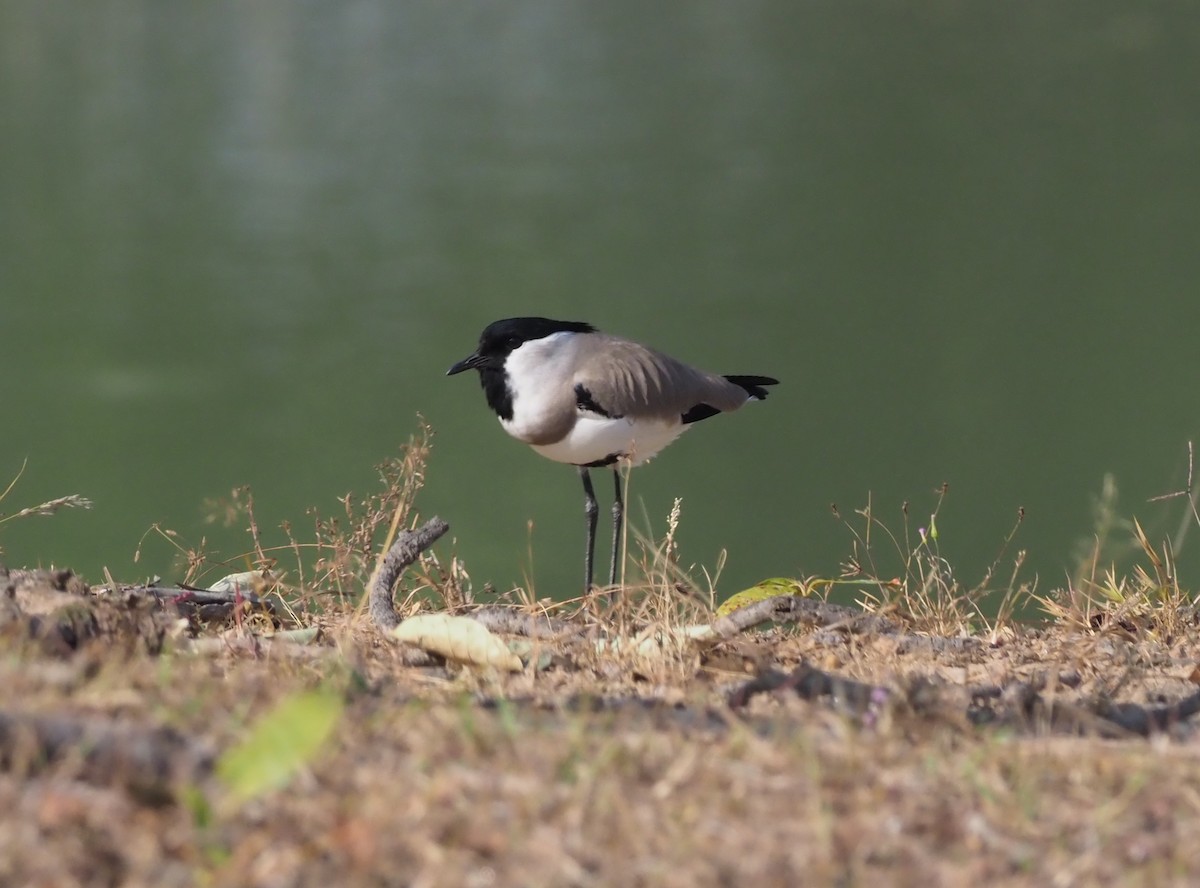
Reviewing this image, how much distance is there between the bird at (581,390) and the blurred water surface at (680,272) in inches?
115

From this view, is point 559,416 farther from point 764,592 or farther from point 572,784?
point 572,784

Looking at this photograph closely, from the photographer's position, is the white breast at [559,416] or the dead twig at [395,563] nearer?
the dead twig at [395,563]

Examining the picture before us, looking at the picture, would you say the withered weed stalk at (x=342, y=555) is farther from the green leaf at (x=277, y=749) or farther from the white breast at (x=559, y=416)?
the green leaf at (x=277, y=749)

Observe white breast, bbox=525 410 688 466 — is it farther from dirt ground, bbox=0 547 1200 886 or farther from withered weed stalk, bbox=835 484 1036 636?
dirt ground, bbox=0 547 1200 886

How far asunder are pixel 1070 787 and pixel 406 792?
96cm

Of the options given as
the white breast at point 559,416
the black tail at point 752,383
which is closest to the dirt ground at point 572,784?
the white breast at point 559,416

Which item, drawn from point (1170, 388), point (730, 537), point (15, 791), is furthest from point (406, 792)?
point (1170, 388)

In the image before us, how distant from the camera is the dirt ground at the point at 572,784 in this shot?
6.49ft

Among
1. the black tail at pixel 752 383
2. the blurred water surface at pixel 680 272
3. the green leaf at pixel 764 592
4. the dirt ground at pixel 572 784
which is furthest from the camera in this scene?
the blurred water surface at pixel 680 272

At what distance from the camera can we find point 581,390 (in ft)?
16.5

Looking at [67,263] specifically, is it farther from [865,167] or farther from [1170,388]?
[1170,388]

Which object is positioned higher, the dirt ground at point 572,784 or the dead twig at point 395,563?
the dirt ground at point 572,784

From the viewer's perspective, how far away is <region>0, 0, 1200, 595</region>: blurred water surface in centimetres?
1575

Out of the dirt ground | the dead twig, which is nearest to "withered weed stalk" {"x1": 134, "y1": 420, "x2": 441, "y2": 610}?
the dead twig
